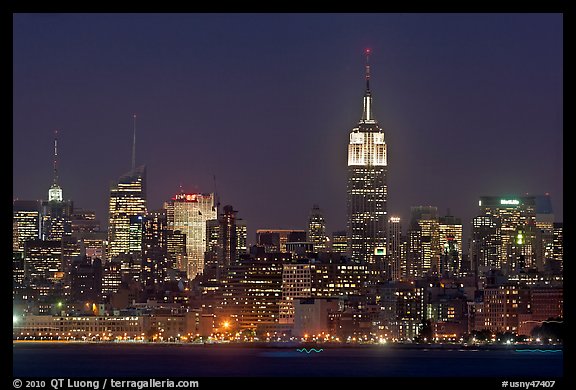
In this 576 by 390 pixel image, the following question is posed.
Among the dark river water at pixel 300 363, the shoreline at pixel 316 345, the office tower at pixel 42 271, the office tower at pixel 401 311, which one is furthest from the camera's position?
the office tower at pixel 42 271

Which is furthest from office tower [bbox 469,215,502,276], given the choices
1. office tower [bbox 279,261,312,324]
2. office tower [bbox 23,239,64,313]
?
office tower [bbox 23,239,64,313]

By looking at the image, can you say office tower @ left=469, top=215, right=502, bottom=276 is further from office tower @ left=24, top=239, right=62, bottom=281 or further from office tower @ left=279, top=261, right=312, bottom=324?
office tower @ left=24, top=239, right=62, bottom=281

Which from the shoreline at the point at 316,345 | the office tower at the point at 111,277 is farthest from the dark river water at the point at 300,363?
the office tower at the point at 111,277

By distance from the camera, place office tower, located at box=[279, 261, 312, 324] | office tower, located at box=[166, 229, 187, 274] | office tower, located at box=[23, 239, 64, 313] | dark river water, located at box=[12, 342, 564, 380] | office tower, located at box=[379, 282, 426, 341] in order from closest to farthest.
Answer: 1. dark river water, located at box=[12, 342, 564, 380]
2. office tower, located at box=[379, 282, 426, 341]
3. office tower, located at box=[23, 239, 64, 313]
4. office tower, located at box=[279, 261, 312, 324]
5. office tower, located at box=[166, 229, 187, 274]

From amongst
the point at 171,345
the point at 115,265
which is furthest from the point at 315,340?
the point at 115,265

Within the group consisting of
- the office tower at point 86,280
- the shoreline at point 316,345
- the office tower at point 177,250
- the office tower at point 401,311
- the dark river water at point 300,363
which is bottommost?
the dark river water at point 300,363

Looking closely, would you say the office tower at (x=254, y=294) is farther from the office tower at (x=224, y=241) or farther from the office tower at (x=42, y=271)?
the office tower at (x=42, y=271)

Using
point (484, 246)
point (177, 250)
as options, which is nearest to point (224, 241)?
point (177, 250)
